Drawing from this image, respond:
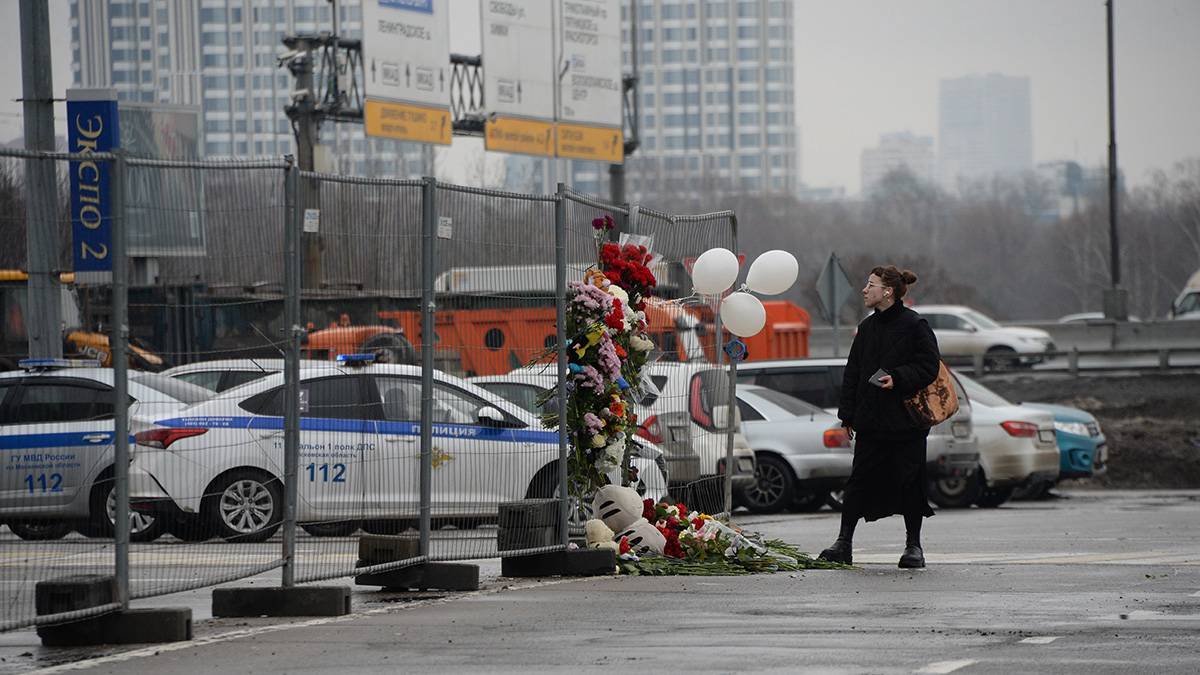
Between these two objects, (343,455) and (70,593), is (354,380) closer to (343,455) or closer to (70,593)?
(343,455)

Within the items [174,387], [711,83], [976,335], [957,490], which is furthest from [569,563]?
[711,83]

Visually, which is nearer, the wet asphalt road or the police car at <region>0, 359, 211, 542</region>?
the wet asphalt road

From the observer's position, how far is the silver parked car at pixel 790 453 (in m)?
20.7

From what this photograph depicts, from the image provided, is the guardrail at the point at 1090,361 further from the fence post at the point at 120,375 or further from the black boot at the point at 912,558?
the fence post at the point at 120,375

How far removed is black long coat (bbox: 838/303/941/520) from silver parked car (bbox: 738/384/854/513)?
7.67m

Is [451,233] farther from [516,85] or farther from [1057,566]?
[516,85]

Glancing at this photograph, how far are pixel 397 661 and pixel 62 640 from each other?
→ 176cm

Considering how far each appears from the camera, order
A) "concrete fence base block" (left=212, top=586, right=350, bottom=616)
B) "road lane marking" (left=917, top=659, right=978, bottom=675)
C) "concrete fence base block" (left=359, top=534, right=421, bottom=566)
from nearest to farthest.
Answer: "road lane marking" (left=917, top=659, right=978, bottom=675)
"concrete fence base block" (left=212, top=586, right=350, bottom=616)
"concrete fence base block" (left=359, top=534, right=421, bottom=566)

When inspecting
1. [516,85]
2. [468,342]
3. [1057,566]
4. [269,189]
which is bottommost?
[1057,566]

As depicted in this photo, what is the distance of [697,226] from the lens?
Answer: 14438 millimetres

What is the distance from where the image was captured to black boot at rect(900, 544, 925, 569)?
1259 centimetres

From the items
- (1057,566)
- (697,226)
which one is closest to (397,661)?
(1057,566)

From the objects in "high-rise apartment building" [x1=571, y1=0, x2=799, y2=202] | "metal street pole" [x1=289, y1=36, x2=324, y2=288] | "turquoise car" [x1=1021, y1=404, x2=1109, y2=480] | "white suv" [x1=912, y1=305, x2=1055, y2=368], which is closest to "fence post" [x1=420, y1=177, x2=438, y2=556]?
"turquoise car" [x1=1021, y1=404, x2=1109, y2=480]

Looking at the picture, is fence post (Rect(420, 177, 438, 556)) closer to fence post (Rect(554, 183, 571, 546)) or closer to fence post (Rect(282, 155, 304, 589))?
fence post (Rect(282, 155, 304, 589))
